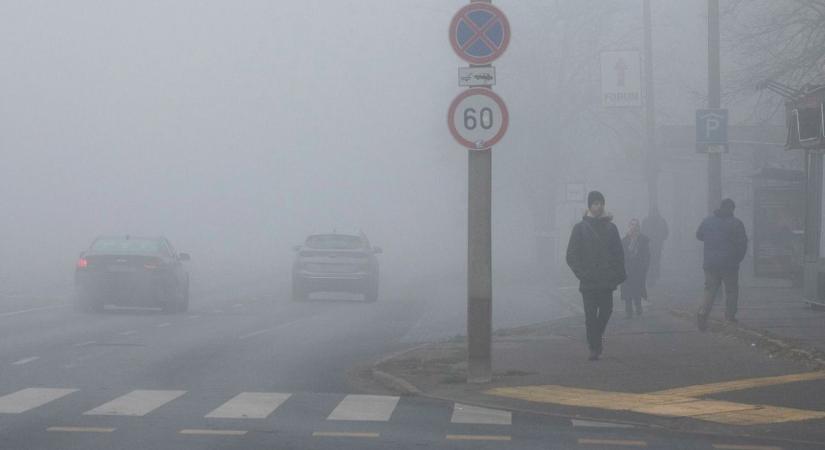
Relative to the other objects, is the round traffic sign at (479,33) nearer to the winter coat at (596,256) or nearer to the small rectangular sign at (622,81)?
the winter coat at (596,256)

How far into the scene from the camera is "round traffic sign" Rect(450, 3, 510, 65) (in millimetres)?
13297

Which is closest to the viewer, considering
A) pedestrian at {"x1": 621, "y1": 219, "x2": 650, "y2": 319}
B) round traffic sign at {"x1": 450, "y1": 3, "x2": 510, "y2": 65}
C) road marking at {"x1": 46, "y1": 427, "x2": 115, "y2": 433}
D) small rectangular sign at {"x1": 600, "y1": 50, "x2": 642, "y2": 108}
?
road marking at {"x1": 46, "y1": 427, "x2": 115, "y2": 433}

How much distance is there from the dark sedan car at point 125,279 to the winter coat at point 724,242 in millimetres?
10788

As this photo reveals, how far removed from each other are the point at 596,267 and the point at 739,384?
2.79m

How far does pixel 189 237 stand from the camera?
99312 mm

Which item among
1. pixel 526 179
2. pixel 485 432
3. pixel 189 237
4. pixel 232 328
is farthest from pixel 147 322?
pixel 189 237

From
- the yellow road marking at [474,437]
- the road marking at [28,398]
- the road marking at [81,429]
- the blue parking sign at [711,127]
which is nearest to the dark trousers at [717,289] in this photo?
the blue parking sign at [711,127]

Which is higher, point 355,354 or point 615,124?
point 615,124

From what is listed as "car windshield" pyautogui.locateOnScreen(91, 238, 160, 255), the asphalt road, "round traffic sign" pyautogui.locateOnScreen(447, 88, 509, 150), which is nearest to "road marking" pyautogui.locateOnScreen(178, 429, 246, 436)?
the asphalt road

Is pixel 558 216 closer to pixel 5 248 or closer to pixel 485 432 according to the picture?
pixel 5 248

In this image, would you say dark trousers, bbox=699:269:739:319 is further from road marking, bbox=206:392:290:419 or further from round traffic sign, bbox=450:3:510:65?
road marking, bbox=206:392:290:419

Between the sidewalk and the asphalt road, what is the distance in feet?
1.69

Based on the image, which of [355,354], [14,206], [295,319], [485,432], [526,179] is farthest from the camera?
[14,206]

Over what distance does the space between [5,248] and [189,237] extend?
21.2 metres
